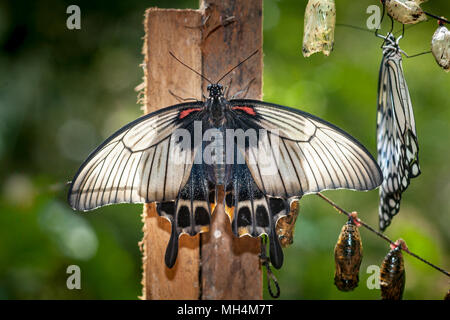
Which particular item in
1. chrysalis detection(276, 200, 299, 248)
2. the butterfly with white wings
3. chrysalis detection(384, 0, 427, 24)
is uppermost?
chrysalis detection(384, 0, 427, 24)

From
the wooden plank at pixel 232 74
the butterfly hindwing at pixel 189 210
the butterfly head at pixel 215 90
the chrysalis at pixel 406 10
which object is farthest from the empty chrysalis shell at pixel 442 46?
the butterfly hindwing at pixel 189 210

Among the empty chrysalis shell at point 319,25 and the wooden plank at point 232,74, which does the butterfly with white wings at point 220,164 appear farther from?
the empty chrysalis shell at point 319,25

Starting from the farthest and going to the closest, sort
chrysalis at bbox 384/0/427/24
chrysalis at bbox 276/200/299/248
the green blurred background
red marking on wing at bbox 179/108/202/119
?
the green blurred background < chrysalis at bbox 276/200/299/248 < red marking on wing at bbox 179/108/202/119 < chrysalis at bbox 384/0/427/24

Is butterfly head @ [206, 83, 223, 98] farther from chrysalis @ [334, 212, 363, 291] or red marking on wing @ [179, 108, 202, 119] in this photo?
chrysalis @ [334, 212, 363, 291]

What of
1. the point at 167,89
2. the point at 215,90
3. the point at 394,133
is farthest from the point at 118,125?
the point at 394,133

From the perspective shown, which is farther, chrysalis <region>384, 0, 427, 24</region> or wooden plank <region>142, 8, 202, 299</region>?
wooden plank <region>142, 8, 202, 299</region>

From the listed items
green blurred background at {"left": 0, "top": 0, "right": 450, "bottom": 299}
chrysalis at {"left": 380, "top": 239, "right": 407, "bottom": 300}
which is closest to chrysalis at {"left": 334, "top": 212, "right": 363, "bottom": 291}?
chrysalis at {"left": 380, "top": 239, "right": 407, "bottom": 300}
